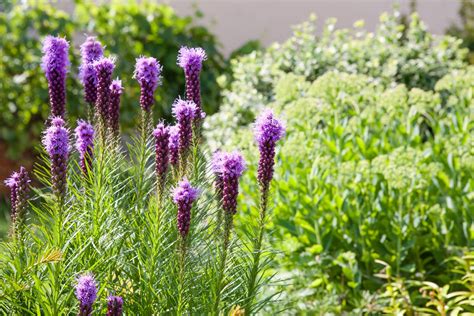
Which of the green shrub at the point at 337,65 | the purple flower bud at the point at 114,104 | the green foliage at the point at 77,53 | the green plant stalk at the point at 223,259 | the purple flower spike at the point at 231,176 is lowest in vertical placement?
the green plant stalk at the point at 223,259

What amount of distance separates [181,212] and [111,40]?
6.41 metres

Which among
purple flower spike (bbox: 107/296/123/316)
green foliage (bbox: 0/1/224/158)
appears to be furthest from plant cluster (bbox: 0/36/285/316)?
green foliage (bbox: 0/1/224/158)

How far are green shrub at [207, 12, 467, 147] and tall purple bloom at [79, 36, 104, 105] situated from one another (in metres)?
3.19

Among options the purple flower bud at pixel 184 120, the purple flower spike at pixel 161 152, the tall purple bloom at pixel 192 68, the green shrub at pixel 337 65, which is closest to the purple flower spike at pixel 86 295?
the purple flower spike at pixel 161 152

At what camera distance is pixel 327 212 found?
4.64 metres

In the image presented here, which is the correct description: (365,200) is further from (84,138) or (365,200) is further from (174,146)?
(84,138)

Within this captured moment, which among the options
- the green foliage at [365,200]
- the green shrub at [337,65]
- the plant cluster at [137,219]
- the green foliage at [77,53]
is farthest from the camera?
the green foliage at [77,53]

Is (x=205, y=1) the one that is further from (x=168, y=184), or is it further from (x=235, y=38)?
(x=168, y=184)

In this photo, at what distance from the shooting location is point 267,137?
2.40m

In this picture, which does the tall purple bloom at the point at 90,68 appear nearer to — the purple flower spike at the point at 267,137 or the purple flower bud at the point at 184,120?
the purple flower bud at the point at 184,120

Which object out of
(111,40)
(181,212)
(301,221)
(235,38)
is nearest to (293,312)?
(301,221)

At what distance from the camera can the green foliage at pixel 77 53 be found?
822 cm

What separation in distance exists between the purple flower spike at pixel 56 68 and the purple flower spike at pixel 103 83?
8.8 inches

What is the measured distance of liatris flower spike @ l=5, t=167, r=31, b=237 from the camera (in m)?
2.55
